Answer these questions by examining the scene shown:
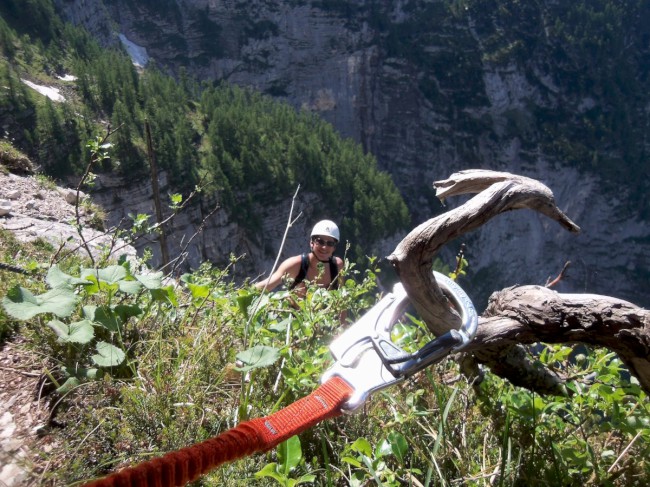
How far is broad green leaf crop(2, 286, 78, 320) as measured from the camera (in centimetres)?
132

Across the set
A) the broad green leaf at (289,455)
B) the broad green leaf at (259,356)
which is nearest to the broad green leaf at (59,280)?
the broad green leaf at (259,356)

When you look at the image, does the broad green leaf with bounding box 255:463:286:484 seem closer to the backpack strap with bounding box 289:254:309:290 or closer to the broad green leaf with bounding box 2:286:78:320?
the broad green leaf with bounding box 2:286:78:320

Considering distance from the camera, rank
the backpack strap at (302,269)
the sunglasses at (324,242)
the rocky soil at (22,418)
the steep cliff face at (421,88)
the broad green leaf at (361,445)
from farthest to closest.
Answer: the steep cliff face at (421,88), the sunglasses at (324,242), the backpack strap at (302,269), the broad green leaf at (361,445), the rocky soil at (22,418)

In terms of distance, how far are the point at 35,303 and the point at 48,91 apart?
30883 mm

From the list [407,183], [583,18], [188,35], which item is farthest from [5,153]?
[583,18]

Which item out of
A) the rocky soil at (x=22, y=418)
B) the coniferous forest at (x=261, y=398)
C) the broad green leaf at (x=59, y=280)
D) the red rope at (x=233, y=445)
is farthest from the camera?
the broad green leaf at (x=59, y=280)

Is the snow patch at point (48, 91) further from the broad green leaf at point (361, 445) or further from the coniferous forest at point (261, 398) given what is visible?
the broad green leaf at point (361, 445)

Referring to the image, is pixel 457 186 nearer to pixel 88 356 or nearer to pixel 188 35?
pixel 88 356

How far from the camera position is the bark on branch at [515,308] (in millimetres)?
1452

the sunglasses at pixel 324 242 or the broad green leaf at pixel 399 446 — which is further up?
the broad green leaf at pixel 399 446

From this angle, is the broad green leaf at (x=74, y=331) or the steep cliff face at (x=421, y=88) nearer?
the broad green leaf at (x=74, y=331)

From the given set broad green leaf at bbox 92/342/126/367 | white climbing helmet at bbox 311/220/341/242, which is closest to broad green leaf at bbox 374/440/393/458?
broad green leaf at bbox 92/342/126/367

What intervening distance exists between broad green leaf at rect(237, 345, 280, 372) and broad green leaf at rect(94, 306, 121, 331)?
0.42 metres

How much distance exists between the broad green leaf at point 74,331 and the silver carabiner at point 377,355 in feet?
2.31
